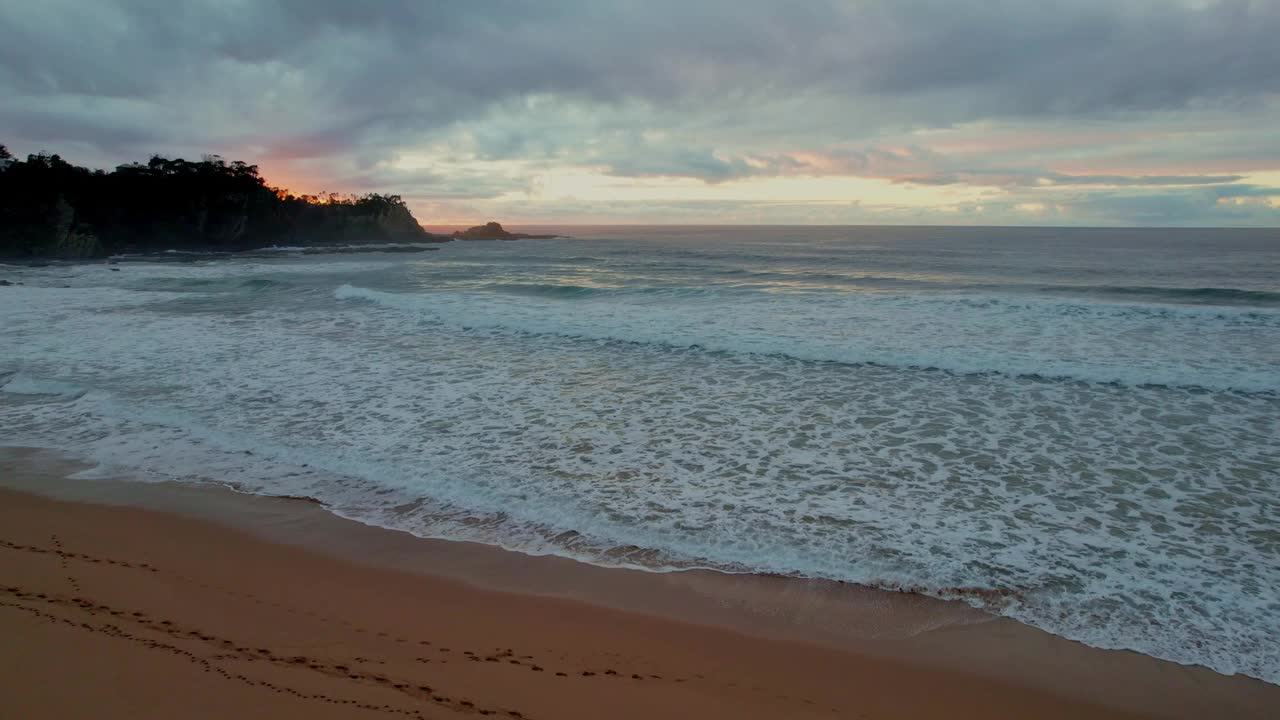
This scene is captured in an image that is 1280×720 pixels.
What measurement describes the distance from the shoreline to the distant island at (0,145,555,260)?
52874 millimetres

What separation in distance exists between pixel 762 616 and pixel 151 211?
234 feet

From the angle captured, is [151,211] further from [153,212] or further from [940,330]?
[940,330]

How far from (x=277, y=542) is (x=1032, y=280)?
3149cm

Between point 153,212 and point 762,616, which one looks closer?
point 762,616

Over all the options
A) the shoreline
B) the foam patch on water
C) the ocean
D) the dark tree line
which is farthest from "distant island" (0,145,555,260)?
the shoreline

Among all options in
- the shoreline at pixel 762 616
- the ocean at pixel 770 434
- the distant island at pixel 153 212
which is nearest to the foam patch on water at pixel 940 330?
the ocean at pixel 770 434

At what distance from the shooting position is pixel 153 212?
194ft

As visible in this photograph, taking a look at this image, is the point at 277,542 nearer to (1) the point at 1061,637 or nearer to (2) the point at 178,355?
(1) the point at 1061,637

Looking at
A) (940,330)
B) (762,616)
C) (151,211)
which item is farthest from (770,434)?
(151,211)

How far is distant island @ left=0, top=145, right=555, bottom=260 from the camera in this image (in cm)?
4647

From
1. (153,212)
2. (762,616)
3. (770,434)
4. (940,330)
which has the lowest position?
(762,616)

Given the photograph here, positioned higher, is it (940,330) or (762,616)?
(940,330)

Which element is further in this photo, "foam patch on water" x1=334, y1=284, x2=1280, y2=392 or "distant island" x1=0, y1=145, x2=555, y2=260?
"distant island" x1=0, y1=145, x2=555, y2=260

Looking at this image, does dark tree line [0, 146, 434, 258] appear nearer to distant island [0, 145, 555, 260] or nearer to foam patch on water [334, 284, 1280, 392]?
distant island [0, 145, 555, 260]
